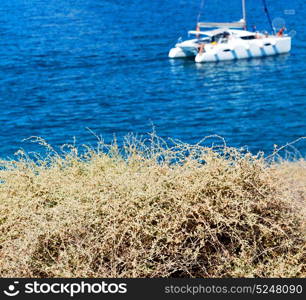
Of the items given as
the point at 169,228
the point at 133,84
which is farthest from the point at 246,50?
the point at 169,228

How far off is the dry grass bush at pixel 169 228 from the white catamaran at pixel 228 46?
38927 millimetres

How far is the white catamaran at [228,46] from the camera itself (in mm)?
45062

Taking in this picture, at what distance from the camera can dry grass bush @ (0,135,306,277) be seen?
578 centimetres

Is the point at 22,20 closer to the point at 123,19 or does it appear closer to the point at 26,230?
the point at 123,19

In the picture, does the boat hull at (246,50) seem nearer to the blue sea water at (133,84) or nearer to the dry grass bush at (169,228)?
the blue sea water at (133,84)

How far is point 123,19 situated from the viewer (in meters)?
59.8

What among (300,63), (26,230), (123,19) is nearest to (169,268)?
(26,230)

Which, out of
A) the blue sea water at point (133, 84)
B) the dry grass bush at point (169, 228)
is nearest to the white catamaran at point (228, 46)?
the blue sea water at point (133, 84)

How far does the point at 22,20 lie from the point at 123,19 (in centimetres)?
871

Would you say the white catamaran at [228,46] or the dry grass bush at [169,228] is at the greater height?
the dry grass bush at [169,228]

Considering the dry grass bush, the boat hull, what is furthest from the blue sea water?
the dry grass bush

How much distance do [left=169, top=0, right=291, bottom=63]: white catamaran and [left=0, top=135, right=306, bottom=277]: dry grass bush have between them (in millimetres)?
38927

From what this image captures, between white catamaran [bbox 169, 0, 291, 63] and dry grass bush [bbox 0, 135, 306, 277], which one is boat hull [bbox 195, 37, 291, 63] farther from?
dry grass bush [bbox 0, 135, 306, 277]

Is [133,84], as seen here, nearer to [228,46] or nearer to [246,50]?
[228,46]
